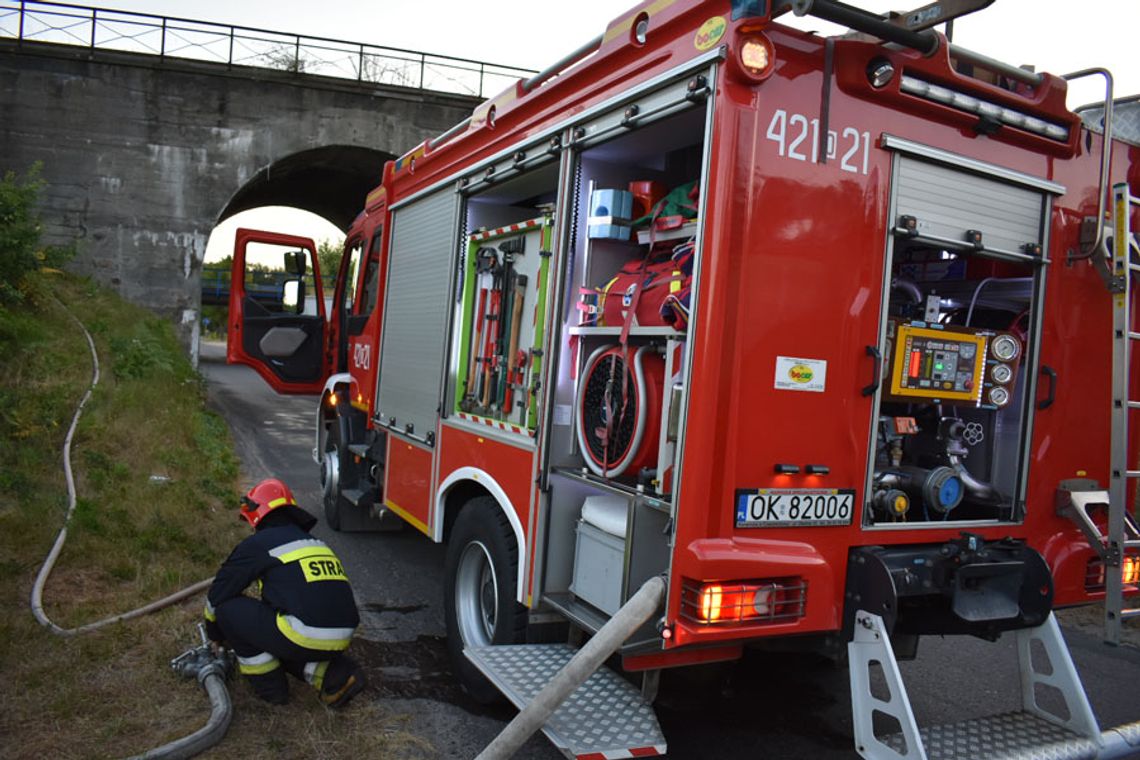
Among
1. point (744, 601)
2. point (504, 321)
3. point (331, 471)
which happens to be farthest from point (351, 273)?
point (744, 601)

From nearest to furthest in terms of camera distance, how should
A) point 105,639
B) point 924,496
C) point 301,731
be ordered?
point 924,496 → point 301,731 → point 105,639

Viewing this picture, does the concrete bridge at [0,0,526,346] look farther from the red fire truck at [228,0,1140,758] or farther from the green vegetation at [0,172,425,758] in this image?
the red fire truck at [228,0,1140,758]

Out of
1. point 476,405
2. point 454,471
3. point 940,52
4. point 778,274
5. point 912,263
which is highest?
point 940,52

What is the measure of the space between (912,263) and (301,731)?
344 centimetres

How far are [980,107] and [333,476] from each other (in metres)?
5.80

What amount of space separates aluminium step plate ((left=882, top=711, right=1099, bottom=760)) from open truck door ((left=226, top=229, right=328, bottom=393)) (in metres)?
6.66

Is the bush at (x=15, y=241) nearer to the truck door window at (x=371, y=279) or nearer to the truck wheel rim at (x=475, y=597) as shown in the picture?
the truck door window at (x=371, y=279)

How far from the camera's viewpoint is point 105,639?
14.3 ft

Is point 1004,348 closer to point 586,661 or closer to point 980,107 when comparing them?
point 980,107

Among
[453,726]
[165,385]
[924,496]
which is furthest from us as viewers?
[165,385]

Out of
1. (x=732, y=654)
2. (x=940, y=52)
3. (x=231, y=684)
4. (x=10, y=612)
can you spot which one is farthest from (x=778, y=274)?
(x=10, y=612)

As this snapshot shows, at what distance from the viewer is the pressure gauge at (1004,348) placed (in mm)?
3387

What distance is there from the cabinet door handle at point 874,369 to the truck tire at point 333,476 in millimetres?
4898

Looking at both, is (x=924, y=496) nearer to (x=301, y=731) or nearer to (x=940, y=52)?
(x=940, y=52)
